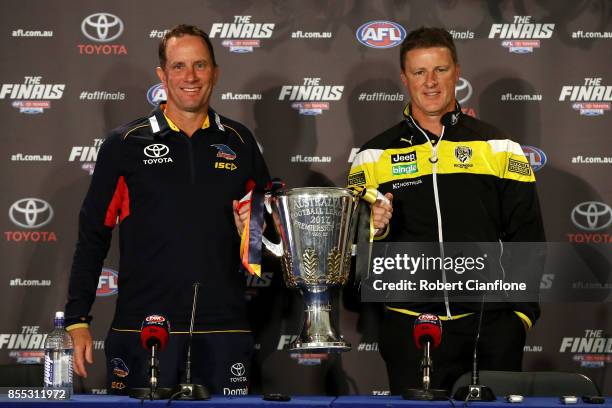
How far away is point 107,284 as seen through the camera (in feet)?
16.5

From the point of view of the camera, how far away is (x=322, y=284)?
11.5 feet

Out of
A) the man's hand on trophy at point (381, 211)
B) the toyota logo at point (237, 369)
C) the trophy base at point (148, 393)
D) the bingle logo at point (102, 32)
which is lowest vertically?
the trophy base at point (148, 393)

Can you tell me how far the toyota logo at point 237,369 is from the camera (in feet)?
12.8

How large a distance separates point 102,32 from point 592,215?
288 centimetres

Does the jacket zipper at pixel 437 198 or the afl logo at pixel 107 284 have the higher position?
the jacket zipper at pixel 437 198

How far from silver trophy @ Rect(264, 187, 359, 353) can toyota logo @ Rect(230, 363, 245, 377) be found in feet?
→ 1.58

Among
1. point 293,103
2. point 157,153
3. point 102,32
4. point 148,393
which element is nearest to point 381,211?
point 157,153

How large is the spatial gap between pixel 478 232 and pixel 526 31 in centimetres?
152

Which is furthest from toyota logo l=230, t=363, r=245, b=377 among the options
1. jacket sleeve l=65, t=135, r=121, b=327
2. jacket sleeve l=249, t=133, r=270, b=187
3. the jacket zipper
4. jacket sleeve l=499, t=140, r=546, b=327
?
jacket sleeve l=499, t=140, r=546, b=327

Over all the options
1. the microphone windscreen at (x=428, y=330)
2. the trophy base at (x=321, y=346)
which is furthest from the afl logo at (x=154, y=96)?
the microphone windscreen at (x=428, y=330)

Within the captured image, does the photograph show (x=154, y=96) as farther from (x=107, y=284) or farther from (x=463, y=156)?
(x=463, y=156)

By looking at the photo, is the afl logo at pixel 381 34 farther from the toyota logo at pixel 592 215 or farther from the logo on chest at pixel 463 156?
the toyota logo at pixel 592 215

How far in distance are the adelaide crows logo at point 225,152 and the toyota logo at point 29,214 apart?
4.69 ft

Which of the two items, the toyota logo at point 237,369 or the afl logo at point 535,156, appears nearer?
the toyota logo at point 237,369
